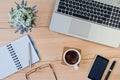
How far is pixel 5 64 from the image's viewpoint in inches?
38.0

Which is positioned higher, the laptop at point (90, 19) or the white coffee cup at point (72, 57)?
the laptop at point (90, 19)

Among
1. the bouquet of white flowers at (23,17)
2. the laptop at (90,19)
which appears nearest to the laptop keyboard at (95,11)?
the laptop at (90,19)

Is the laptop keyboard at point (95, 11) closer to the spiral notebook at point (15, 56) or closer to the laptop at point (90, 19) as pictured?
the laptop at point (90, 19)

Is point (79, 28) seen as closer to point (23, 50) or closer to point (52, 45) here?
point (52, 45)

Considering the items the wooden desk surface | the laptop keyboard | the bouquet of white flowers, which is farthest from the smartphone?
the bouquet of white flowers

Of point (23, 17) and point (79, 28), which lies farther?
point (79, 28)

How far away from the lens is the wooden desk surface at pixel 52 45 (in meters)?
0.98

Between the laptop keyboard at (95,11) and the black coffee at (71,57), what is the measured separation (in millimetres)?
149

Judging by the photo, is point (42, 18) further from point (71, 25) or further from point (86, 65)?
point (86, 65)

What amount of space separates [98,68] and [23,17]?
1.18 ft

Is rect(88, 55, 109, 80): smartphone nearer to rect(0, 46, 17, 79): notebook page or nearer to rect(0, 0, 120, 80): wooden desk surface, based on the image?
rect(0, 0, 120, 80): wooden desk surface

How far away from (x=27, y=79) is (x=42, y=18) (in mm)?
249

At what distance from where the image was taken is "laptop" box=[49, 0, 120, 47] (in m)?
0.99

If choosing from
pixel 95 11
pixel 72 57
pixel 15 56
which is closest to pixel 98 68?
pixel 72 57
